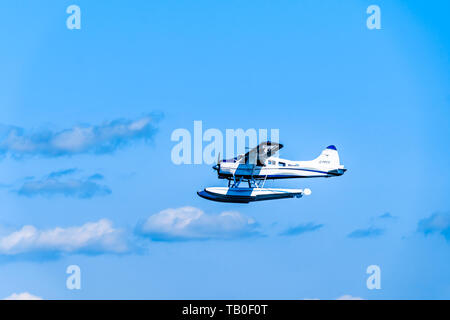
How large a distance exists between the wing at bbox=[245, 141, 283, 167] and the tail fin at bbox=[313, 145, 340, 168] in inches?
260

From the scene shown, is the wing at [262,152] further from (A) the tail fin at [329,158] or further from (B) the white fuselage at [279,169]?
(A) the tail fin at [329,158]

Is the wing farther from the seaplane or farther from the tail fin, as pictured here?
the tail fin

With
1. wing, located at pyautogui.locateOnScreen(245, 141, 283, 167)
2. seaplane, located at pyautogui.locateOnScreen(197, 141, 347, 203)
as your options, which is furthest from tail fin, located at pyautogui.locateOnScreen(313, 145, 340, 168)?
wing, located at pyautogui.locateOnScreen(245, 141, 283, 167)

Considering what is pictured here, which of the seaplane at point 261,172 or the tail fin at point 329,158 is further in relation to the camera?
the tail fin at point 329,158

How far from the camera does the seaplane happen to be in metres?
83.2

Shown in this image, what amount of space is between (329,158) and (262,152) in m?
8.70

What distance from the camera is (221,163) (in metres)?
84.9

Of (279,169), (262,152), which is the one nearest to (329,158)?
(279,169)

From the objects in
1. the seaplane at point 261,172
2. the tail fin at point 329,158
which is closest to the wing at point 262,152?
the seaplane at point 261,172

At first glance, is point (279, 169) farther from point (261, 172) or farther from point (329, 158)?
point (329, 158)

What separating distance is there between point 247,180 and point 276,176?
3.30 m

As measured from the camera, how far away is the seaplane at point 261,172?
83.2 meters
